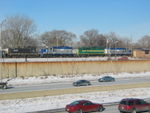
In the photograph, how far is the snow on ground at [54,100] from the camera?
19916 mm

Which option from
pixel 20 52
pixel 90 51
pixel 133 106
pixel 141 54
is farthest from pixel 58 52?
pixel 133 106

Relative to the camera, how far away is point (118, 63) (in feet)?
187

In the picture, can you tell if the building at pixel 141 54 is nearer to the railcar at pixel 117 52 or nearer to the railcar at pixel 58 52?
the railcar at pixel 117 52

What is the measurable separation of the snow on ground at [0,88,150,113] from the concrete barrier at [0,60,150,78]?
21.2 metres

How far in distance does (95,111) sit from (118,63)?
39.1m

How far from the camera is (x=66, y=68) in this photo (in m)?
50.0

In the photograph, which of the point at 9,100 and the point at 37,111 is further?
the point at 9,100

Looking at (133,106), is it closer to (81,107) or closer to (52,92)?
(81,107)

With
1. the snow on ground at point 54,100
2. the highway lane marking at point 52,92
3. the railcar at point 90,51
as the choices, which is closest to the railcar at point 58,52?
the railcar at point 90,51

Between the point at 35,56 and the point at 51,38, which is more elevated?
the point at 51,38

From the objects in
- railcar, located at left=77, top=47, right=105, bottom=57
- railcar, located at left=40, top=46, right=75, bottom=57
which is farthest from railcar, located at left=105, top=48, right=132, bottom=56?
railcar, located at left=40, top=46, right=75, bottom=57

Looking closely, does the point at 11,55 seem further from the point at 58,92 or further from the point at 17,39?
the point at 58,92

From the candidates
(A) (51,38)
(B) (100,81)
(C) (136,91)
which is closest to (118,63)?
(B) (100,81)

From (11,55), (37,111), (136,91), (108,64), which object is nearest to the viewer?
(37,111)
